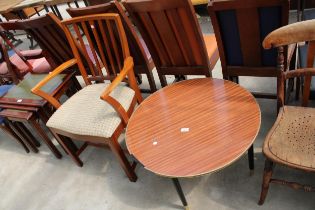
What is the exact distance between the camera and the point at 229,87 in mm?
1576

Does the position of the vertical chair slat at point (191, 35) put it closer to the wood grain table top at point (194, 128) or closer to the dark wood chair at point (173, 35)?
the dark wood chair at point (173, 35)

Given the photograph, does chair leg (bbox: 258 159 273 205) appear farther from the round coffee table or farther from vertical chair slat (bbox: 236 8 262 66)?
vertical chair slat (bbox: 236 8 262 66)

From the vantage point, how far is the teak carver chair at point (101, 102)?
5.36 feet

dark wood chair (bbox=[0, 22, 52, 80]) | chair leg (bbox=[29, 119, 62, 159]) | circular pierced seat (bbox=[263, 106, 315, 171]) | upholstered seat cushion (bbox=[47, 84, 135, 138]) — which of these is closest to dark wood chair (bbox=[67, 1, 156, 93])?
upholstered seat cushion (bbox=[47, 84, 135, 138])

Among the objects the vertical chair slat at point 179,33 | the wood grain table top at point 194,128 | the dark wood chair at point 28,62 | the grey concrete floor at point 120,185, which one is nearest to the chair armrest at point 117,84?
the wood grain table top at point 194,128

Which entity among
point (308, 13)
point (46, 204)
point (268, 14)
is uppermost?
point (268, 14)

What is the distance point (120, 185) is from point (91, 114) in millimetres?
552

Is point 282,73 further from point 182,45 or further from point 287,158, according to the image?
point 182,45

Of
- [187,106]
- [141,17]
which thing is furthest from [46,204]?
[141,17]

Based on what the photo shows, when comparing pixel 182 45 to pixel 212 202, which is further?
pixel 182 45

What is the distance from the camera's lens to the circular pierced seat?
1138 millimetres

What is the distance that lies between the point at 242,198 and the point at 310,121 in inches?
23.0

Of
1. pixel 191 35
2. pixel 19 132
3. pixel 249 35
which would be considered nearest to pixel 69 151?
pixel 19 132

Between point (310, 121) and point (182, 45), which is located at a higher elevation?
point (182, 45)
